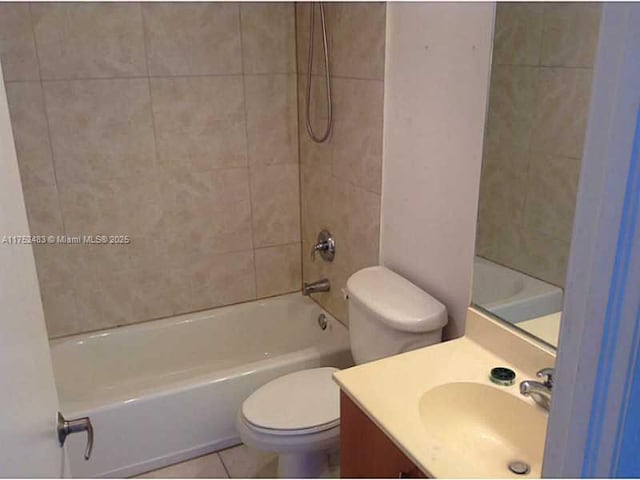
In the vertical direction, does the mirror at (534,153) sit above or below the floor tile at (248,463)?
above

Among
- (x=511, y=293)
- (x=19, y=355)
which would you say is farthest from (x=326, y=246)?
(x=19, y=355)

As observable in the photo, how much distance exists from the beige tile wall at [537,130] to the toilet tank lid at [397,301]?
0.28m

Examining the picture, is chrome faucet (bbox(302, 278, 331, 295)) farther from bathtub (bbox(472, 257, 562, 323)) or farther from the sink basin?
the sink basin

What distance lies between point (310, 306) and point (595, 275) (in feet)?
7.71

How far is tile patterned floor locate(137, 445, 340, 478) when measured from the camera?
2211 millimetres

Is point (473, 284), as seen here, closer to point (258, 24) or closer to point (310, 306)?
point (310, 306)

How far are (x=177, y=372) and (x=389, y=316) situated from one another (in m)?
1.43

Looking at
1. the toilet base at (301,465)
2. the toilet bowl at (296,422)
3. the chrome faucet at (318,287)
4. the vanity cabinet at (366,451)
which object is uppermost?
the vanity cabinet at (366,451)

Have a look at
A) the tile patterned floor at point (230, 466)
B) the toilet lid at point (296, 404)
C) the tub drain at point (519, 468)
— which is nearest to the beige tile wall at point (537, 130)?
the tub drain at point (519, 468)

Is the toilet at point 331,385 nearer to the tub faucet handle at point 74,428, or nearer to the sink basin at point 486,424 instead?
the sink basin at point 486,424

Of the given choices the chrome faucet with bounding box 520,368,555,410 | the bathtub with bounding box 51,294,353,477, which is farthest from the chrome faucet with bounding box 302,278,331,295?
the chrome faucet with bounding box 520,368,555,410

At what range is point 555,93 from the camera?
53.3 inches

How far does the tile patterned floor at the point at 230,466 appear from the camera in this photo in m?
2.21

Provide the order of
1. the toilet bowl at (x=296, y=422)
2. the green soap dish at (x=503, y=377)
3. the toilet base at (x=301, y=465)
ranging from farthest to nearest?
the toilet base at (x=301, y=465) → the toilet bowl at (x=296, y=422) → the green soap dish at (x=503, y=377)
